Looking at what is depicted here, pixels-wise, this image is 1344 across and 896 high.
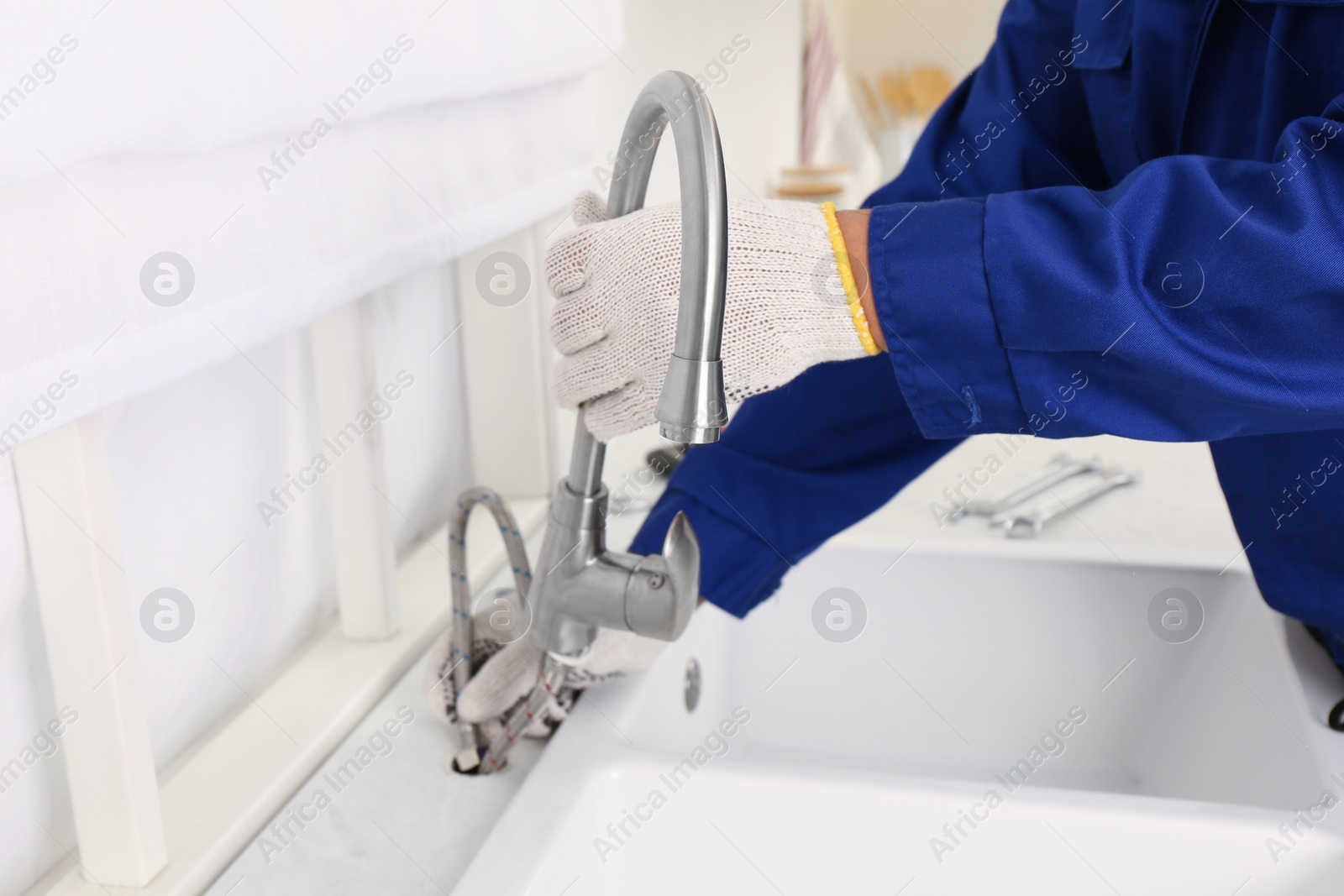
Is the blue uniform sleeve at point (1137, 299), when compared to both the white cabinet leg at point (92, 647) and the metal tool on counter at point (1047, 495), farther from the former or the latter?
the metal tool on counter at point (1047, 495)

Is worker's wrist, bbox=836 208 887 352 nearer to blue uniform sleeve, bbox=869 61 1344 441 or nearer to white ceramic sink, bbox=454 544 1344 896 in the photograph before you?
blue uniform sleeve, bbox=869 61 1344 441

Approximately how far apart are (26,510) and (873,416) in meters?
0.62

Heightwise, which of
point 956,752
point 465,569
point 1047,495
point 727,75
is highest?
point 727,75

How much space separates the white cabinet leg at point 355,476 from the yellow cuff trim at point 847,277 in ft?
1.29

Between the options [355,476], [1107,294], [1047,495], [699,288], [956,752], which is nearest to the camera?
[699,288]

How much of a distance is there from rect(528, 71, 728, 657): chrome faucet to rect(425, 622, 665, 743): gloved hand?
13cm

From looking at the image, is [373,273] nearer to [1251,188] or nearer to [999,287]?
[999,287]

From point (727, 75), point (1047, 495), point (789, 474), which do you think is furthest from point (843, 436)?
point (727, 75)

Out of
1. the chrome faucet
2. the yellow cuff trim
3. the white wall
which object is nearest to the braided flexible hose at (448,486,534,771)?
the chrome faucet

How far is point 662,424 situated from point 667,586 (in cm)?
20

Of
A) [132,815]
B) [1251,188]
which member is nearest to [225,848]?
[132,815]

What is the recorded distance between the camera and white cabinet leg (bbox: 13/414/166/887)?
574mm

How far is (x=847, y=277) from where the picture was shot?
2.04ft

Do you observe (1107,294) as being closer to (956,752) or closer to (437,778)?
(437,778)
